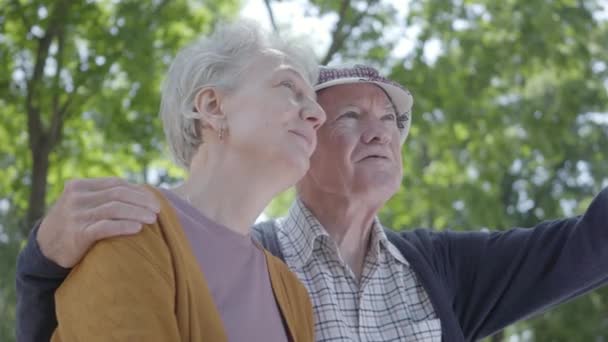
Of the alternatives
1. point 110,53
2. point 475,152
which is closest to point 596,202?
point 110,53

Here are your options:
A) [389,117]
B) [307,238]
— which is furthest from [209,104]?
[389,117]

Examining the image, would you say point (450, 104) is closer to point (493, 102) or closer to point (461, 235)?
point (493, 102)

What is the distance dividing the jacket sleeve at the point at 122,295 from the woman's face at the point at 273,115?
38 cm

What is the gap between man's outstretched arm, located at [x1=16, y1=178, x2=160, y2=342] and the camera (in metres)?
1.83

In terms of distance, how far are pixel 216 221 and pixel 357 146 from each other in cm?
92

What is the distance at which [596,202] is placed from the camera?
2738mm

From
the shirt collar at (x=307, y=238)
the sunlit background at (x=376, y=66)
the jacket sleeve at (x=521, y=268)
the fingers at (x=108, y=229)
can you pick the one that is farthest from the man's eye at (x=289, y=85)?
the sunlit background at (x=376, y=66)

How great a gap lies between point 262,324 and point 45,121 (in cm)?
636

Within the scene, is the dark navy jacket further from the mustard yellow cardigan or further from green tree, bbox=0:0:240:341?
green tree, bbox=0:0:240:341

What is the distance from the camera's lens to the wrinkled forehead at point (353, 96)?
296cm

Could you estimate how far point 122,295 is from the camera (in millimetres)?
1741

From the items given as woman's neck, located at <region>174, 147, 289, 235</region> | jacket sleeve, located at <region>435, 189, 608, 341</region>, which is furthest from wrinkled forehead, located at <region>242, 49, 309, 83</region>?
jacket sleeve, located at <region>435, 189, 608, 341</region>

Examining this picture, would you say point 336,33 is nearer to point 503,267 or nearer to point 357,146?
point 357,146

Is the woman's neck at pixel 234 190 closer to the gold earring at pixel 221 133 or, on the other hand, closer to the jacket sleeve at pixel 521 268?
the gold earring at pixel 221 133
